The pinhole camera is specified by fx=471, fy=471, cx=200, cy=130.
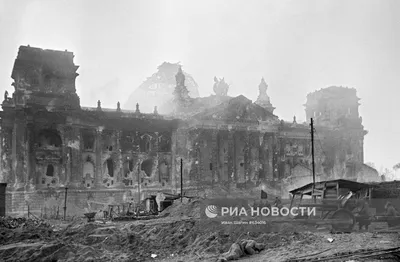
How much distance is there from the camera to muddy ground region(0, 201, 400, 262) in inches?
723

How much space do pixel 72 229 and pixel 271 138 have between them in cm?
3557

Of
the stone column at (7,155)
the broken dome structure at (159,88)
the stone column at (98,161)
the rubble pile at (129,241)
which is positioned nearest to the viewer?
the rubble pile at (129,241)

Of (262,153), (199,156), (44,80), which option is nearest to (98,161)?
(44,80)

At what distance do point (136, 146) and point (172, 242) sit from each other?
2956 cm

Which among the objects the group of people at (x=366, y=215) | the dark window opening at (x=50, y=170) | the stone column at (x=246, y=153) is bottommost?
the group of people at (x=366, y=215)

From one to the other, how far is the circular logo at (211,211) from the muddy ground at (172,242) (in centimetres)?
70

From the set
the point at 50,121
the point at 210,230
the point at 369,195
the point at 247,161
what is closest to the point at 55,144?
the point at 50,121

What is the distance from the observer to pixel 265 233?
21078 mm

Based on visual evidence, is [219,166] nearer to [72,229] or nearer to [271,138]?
[271,138]

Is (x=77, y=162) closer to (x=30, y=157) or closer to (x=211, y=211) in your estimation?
(x=30, y=157)

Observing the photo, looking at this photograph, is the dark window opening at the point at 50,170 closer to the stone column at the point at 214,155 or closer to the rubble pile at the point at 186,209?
the stone column at the point at 214,155

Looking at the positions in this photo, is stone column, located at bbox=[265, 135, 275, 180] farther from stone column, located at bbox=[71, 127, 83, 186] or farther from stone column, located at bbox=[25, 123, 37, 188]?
stone column, located at bbox=[25, 123, 37, 188]

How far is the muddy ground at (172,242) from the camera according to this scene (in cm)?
1838

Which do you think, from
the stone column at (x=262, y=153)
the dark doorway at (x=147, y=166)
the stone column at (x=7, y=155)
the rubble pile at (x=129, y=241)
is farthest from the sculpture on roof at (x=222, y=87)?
the rubble pile at (x=129, y=241)
